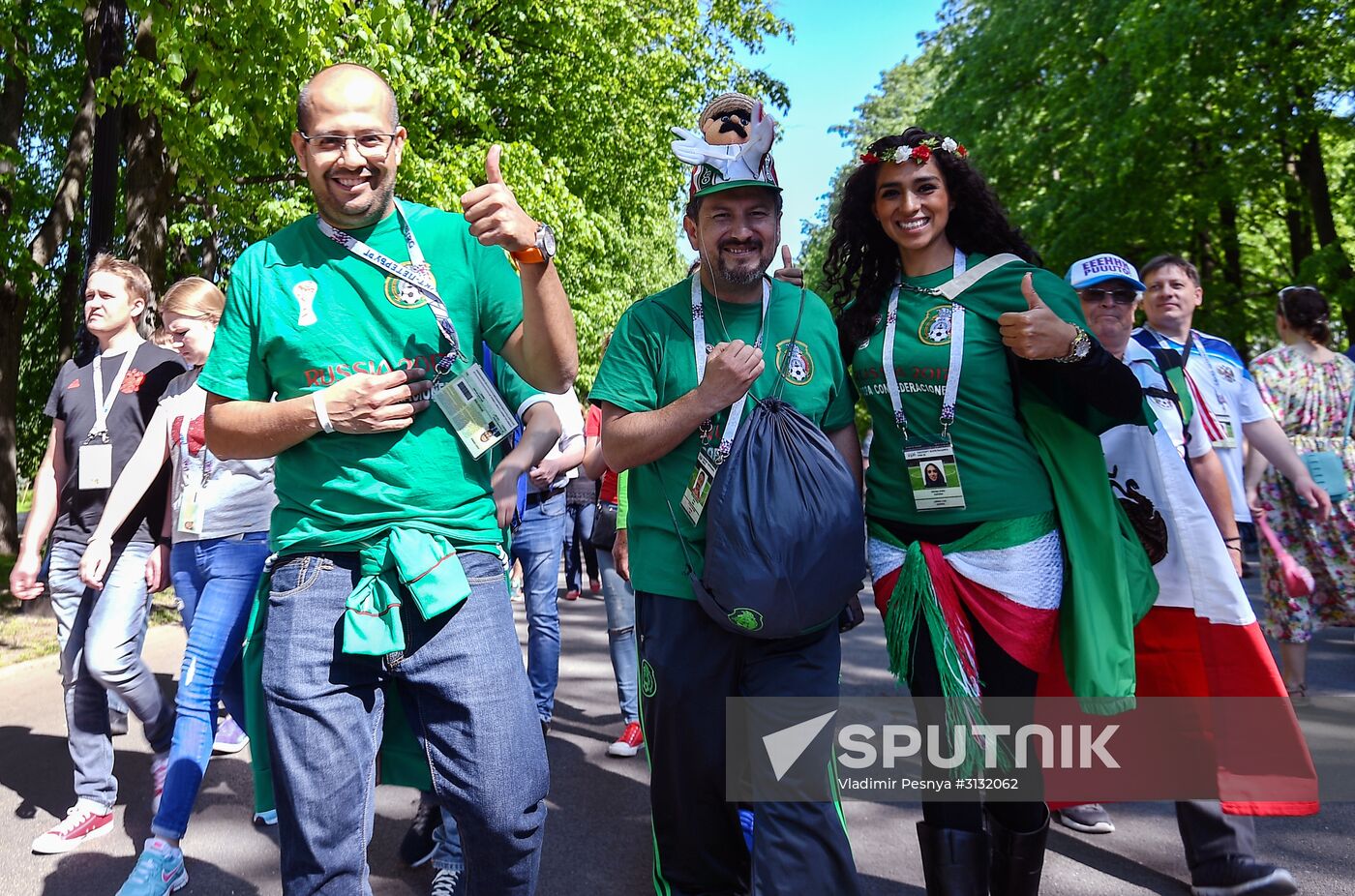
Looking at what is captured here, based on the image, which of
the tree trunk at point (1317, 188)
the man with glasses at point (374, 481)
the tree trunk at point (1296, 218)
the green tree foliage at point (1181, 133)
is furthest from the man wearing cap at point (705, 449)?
the tree trunk at point (1296, 218)

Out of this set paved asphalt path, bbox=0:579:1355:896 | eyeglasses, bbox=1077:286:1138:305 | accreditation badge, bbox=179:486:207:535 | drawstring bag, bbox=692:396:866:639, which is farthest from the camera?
accreditation badge, bbox=179:486:207:535

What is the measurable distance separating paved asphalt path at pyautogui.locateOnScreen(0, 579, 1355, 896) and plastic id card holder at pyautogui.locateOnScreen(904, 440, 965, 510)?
144cm

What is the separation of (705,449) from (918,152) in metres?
1.05

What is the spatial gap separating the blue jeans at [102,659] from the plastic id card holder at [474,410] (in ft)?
7.70

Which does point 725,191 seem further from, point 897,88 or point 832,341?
point 897,88

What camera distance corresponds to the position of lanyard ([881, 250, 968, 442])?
273 cm

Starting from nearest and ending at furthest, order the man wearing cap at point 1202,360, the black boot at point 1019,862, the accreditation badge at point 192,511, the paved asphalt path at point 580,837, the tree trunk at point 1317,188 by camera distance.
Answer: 1. the black boot at point 1019,862
2. the paved asphalt path at point 580,837
3. the accreditation badge at point 192,511
4. the man wearing cap at point 1202,360
5. the tree trunk at point 1317,188

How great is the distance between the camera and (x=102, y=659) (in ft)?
12.5

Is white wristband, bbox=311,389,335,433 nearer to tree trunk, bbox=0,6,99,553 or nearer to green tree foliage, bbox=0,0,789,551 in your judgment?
green tree foliage, bbox=0,0,789,551

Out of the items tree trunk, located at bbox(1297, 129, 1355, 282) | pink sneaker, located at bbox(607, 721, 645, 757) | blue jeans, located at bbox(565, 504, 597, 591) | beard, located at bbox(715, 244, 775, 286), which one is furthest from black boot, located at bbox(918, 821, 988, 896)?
tree trunk, located at bbox(1297, 129, 1355, 282)

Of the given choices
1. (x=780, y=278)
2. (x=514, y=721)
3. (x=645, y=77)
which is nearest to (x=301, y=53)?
(x=780, y=278)

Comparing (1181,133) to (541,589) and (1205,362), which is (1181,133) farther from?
(541,589)

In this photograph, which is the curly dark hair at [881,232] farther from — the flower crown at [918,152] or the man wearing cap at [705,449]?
the man wearing cap at [705,449]

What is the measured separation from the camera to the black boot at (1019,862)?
2770 millimetres
